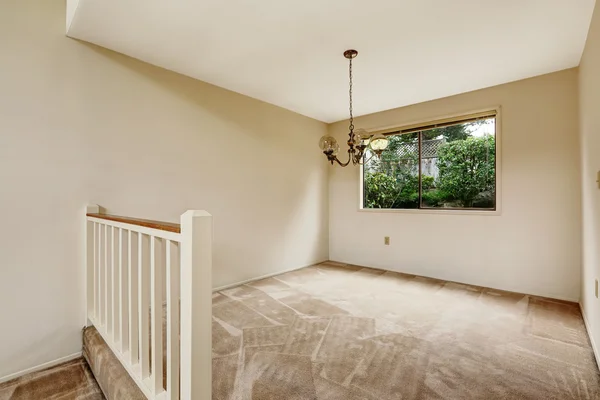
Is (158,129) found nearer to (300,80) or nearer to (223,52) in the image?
Result: (223,52)

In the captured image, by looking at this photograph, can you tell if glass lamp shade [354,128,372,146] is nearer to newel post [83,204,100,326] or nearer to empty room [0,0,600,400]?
empty room [0,0,600,400]

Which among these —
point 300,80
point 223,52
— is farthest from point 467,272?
point 223,52

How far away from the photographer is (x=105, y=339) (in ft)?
5.90

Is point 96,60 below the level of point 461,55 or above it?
below

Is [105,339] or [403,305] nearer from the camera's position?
[105,339]

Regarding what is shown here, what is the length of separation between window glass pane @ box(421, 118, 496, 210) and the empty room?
2 cm

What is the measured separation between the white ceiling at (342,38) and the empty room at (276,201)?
20mm

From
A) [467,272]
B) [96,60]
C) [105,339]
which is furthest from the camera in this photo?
[467,272]

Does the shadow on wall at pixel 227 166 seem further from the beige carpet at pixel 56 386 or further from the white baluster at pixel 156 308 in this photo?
the white baluster at pixel 156 308

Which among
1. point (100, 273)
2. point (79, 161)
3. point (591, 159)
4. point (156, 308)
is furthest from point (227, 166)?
point (591, 159)

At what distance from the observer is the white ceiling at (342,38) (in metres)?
1.92

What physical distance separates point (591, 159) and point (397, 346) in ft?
6.42

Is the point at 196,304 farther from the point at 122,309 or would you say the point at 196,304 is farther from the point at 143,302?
the point at 122,309

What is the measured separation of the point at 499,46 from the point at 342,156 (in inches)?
98.4
